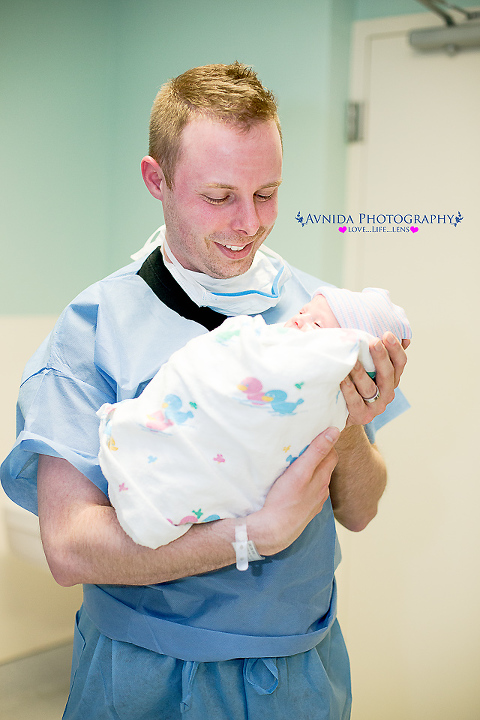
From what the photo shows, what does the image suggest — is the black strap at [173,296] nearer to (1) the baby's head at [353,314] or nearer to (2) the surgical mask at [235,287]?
(2) the surgical mask at [235,287]

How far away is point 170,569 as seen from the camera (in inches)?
41.0

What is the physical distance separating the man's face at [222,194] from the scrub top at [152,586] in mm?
120

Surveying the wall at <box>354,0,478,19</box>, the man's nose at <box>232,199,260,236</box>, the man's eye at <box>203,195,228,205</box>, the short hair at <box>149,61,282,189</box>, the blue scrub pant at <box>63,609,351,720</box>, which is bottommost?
the blue scrub pant at <box>63,609,351,720</box>

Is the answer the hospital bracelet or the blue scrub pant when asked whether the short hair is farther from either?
the blue scrub pant

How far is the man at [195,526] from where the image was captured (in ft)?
3.44

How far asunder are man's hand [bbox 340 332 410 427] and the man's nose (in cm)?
31

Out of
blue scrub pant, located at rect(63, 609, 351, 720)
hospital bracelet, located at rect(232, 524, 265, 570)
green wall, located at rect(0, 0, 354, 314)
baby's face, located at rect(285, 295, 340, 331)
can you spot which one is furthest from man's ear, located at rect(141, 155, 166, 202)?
green wall, located at rect(0, 0, 354, 314)

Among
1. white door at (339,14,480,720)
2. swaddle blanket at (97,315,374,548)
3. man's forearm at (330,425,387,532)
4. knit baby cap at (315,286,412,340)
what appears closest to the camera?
swaddle blanket at (97,315,374,548)

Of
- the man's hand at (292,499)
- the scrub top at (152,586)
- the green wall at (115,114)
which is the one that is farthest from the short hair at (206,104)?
the green wall at (115,114)

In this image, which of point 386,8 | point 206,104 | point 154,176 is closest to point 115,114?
point 386,8

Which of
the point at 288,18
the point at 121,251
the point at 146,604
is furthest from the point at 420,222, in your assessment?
the point at 146,604

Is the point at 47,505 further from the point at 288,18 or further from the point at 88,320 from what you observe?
the point at 288,18

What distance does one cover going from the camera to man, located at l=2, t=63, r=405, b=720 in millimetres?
1049

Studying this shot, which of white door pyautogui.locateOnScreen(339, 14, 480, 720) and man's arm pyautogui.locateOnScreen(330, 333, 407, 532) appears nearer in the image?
man's arm pyautogui.locateOnScreen(330, 333, 407, 532)
